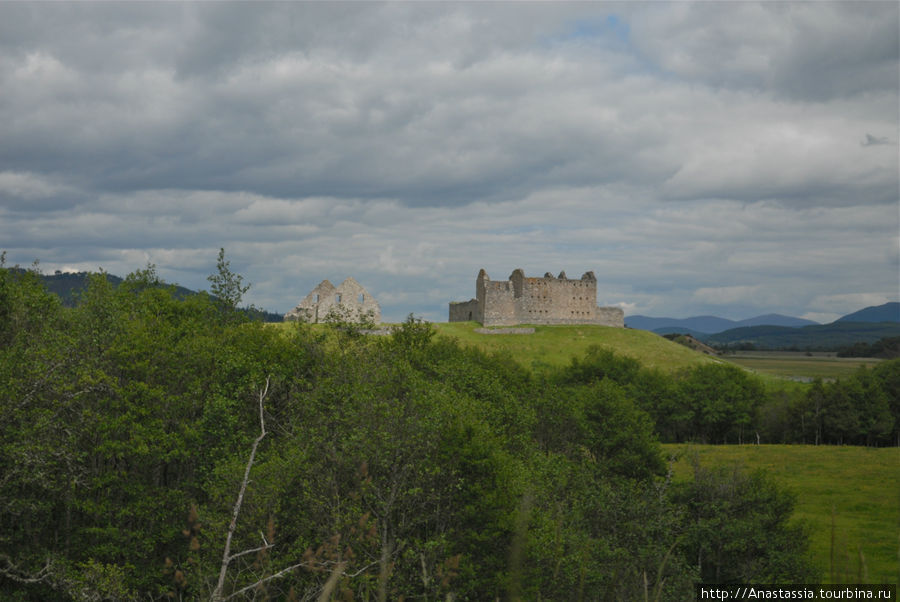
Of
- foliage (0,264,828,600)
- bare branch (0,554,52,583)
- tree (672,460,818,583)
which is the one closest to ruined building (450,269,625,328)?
foliage (0,264,828,600)

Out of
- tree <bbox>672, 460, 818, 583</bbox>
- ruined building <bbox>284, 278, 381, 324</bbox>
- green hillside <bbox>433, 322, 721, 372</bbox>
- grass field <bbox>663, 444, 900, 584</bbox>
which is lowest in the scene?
grass field <bbox>663, 444, 900, 584</bbox>

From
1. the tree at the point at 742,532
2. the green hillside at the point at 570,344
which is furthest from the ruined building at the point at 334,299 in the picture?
the tree at the point at 742,532

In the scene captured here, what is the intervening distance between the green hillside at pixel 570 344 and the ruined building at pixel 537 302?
4.69 metres

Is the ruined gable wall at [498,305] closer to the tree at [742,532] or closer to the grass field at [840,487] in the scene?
the grass field at [840,487]

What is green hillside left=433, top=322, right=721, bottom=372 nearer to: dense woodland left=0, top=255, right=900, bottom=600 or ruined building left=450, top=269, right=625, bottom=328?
ruined building left=450, top=269, right=625, bottom=328

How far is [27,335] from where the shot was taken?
2903 cm

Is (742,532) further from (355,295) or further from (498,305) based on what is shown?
(498,305)

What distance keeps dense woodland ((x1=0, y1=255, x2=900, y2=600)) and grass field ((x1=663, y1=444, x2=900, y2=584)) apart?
16.5 ft

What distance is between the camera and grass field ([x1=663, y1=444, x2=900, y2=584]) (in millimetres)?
33844

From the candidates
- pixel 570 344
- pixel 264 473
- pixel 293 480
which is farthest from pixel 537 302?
pixel 264 473

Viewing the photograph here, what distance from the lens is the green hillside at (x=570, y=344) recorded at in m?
94.6

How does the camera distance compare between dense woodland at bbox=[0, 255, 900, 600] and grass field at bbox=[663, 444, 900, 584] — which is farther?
grass field at bbox=[663, 444, 900, 584]

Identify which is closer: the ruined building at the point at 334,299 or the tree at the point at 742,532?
the tree at the point at 742,532

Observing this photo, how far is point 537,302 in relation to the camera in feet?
377
